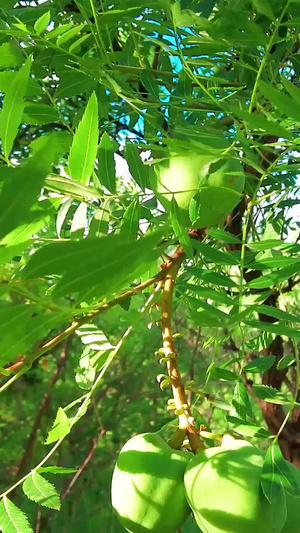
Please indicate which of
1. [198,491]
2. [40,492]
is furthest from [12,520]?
[198,491]

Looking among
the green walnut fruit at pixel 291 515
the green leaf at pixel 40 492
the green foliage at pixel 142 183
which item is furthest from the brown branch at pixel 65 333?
the green walnut fruit at pixel 291 515

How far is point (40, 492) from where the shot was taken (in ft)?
1.36

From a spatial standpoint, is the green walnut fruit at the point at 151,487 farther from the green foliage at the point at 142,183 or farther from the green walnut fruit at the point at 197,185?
the green walnut fruit at the point at 197,185

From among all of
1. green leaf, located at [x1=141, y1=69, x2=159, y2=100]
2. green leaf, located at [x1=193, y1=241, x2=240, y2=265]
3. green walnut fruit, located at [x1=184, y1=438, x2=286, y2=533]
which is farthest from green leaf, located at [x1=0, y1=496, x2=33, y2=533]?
green leaf, located at [x1=141, y1=69, x2=159, y2=100]

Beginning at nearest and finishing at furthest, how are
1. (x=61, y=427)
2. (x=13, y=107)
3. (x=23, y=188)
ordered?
(x=23, y=188) → (x=13, y=107) → (x=61, y=427)

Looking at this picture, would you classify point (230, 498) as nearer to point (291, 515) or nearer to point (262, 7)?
point (291, 515)

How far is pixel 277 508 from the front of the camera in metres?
0.41

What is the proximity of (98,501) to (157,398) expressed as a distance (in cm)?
40

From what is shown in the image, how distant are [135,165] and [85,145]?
0.34 ft

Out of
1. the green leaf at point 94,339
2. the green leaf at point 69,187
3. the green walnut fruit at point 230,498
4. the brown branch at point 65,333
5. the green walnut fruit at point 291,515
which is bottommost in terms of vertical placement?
the green walnut fruit at point 291,515

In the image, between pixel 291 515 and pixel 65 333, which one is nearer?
pixel 65 333

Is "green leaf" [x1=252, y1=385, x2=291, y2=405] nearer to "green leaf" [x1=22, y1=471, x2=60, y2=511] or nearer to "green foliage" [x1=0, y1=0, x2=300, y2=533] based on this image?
"green foliage" [x1=0, y1=0, x2=300, y2=533]

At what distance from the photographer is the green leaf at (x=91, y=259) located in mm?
218

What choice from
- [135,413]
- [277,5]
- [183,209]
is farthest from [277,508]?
[135,413]
